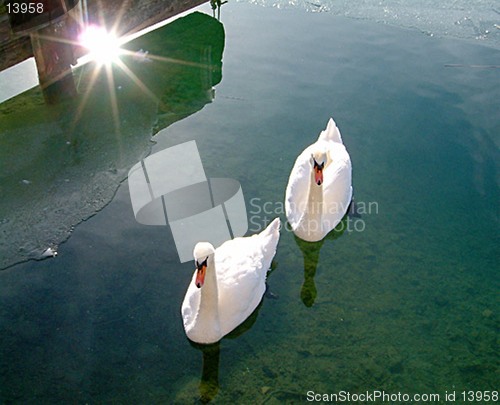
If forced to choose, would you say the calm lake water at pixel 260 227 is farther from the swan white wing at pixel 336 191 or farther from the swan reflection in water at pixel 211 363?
the swan white wing at pixel 336 191

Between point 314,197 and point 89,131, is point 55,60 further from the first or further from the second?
point 314,197

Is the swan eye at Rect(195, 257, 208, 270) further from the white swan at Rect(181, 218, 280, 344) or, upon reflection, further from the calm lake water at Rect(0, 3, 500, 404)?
the calm lake water at Rect(0, 3, 500, 404)

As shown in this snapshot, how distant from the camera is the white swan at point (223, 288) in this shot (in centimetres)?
497

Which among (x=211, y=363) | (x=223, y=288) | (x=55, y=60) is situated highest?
(x=55, y=60)

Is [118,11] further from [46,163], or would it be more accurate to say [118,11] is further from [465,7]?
[465,7]

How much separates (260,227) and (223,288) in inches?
58.2

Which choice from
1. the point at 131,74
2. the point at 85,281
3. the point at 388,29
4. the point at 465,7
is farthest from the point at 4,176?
the point at 465,7

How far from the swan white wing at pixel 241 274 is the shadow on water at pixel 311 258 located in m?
0.45

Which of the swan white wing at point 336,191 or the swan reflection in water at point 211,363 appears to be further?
the swan white wing at point 336,191

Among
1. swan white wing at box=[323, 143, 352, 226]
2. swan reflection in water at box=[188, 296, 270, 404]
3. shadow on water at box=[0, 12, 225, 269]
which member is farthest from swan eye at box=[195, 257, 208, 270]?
shadow on water at box=[0, 12, 225, 269]

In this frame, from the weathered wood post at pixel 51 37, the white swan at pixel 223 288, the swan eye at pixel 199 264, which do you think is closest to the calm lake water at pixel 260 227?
the white swan at pixel 223 288

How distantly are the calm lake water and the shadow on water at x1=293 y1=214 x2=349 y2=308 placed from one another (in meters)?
0.02

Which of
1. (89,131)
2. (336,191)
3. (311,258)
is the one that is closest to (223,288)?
(311,258)

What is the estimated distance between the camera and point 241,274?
17.7 ft
